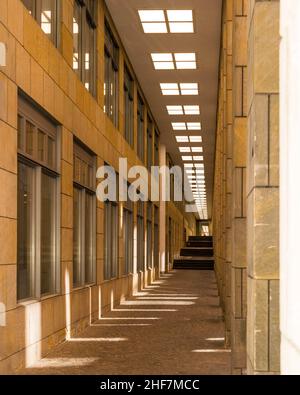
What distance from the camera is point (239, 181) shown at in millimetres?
7352

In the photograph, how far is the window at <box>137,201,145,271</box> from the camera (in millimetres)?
23484

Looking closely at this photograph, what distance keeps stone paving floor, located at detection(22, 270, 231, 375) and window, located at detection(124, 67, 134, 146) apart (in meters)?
6.06

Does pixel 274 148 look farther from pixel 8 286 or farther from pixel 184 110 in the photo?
pixel 184 110

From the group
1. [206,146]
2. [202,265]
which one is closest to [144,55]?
[206,146]

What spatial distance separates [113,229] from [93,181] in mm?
3511

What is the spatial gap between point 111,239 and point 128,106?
561cm

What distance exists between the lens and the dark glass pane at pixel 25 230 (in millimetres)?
8719

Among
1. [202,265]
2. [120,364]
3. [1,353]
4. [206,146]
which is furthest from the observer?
[202,265]

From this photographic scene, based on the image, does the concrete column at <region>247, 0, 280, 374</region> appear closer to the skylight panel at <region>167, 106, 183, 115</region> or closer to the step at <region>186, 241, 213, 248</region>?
the skylight panel at <region>167, 106, 183, 115</region>

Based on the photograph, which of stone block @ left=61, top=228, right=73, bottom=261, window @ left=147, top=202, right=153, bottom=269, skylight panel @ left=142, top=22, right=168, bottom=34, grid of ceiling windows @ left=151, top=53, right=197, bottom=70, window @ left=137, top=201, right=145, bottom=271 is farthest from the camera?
window @ left=147, top=202, right=153, bottom=269
